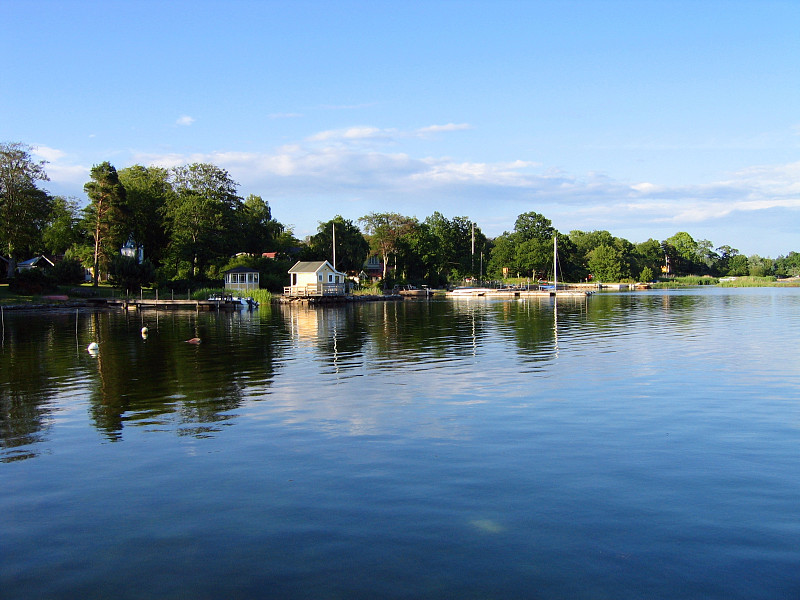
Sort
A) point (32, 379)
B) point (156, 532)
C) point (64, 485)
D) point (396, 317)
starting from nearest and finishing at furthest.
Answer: point (156, 532) → point (64, 485) → point (32, 379) → point (396, 317)

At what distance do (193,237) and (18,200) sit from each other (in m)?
22.2

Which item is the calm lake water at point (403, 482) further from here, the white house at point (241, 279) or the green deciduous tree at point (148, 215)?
the green deciduous tree at point (148, 215)

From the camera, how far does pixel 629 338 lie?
115 feet

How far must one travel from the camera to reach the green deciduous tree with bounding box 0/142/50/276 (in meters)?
77.2

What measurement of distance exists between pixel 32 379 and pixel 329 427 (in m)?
14.0

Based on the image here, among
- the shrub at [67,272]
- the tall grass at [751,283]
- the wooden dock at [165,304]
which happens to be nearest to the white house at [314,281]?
the wooden dock at [165,304]

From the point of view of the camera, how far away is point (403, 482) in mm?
10672

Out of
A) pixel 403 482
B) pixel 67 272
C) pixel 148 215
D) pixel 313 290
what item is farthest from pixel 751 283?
pixel 403 482

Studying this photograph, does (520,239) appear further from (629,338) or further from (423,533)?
(423,533)

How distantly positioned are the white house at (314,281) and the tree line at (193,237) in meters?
6.35

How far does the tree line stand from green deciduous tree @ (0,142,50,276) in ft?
0.42

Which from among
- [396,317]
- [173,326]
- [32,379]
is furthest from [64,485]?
[396,317]

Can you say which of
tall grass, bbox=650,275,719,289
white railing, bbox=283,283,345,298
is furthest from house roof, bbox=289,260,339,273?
tall grass, bbox=650,275,719,289

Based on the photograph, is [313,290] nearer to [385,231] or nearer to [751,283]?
[385,231]
